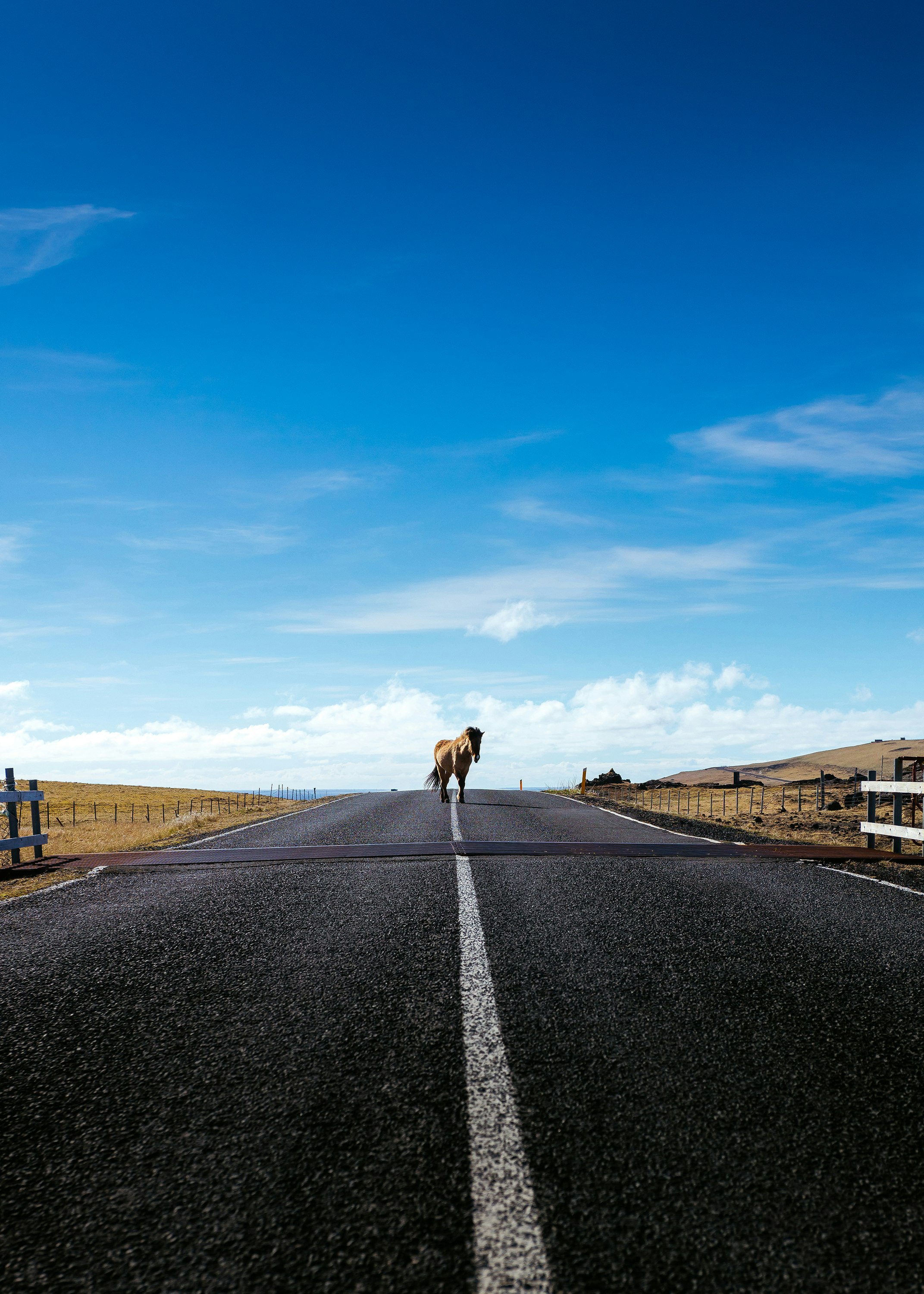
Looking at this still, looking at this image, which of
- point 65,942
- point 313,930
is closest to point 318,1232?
point 313,930

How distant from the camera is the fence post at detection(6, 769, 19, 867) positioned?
11.5 metres

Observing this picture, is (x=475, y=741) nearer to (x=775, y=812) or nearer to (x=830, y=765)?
(x=775, y=812)

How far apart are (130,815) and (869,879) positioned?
48.7 metres

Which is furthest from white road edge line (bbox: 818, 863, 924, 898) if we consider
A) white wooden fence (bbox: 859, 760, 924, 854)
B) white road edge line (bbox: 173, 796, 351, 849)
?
white road edge line (bbox: 173, 796, 351, 849)

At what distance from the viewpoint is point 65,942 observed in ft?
20.5

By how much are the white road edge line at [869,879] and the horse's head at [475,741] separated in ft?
47.5

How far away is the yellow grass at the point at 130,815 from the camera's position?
1895 cm

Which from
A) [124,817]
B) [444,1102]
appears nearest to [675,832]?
[444,1102]

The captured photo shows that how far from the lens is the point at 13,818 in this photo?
11930mm

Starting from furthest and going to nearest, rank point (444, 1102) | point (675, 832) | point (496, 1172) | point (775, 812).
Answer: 1. point (775, 812)
2. point (675, 832)
3. point (444, 1102)
4. point (496, 1172)

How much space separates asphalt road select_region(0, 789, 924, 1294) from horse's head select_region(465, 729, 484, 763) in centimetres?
1764

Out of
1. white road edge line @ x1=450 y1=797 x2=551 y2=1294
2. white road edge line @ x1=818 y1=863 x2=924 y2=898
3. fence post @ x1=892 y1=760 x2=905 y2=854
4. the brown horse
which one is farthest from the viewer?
the brown horse

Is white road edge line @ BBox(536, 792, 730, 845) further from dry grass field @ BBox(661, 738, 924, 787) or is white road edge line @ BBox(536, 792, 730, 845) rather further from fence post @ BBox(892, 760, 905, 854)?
dry grass field @ BBox(661, 738, 924, 787)

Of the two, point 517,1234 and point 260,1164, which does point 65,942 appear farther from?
point 517,1234
